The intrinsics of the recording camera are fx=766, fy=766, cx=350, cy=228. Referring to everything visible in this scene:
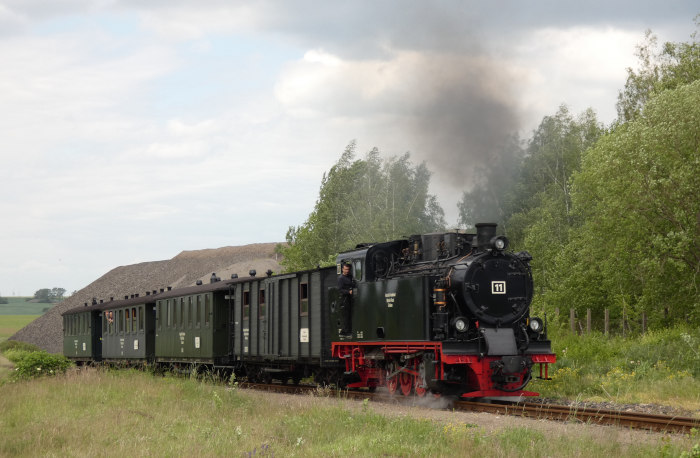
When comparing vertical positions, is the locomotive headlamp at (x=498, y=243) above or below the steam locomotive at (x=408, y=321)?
above

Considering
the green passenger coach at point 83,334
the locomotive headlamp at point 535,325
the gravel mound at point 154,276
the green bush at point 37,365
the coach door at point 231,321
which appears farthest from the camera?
the gravel mound at point 154,276

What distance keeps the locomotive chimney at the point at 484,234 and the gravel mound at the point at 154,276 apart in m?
56.2

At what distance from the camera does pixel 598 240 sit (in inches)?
1228

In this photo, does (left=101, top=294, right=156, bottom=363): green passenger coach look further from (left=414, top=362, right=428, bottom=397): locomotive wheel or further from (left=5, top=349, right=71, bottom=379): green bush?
(left=414, top=362, right=428, bottom=397): locomotive wheel

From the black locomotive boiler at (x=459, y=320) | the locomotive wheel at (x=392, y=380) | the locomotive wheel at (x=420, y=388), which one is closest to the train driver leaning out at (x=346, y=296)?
the black locomotive boiler at (x=459, y=320)

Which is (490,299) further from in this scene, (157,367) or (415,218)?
(415,218)

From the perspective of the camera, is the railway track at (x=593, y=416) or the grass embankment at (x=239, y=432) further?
the railway track at (x=593, y=416)

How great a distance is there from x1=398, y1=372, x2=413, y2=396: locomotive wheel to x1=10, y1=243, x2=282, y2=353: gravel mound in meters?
54.8

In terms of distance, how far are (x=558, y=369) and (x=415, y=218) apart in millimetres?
28310

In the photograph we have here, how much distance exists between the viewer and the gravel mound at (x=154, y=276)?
7669cm

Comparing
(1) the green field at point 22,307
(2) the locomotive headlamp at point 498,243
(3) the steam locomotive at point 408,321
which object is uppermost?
(2) the locomotive headlamp at point 498,243

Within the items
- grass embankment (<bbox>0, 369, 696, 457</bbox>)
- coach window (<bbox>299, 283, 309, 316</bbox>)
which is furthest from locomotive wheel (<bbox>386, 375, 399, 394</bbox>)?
coach window (<bbox>299, 283, 309, 316</bbox>)

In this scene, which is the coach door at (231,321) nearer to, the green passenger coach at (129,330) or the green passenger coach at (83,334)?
the green passenger coach at (129,330)

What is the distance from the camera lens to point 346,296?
17781mm
